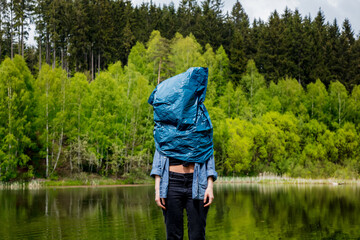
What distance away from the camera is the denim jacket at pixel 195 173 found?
3922 millimetres

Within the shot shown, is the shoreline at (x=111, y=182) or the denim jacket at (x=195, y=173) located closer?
the denim jacket at (x=195, y=173)

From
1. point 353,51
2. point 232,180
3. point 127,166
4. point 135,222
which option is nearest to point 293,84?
point 353,51

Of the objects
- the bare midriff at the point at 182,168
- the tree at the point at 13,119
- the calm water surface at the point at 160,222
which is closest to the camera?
the bare midriff at the point at 182,168

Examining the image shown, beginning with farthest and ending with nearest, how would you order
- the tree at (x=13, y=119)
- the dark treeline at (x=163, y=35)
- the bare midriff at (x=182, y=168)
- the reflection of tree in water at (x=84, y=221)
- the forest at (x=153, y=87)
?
1. the dark treeline at (x=163, y=35)
2. the forest at (x=153, y=87)
3. the tree at (x=13, y=119)
4. the reflection of tree in water at (x=84, y=221)
5. the bare midriff at (x=182, y=168)

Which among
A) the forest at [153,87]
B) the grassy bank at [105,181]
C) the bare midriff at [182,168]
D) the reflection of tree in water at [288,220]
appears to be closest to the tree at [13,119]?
the forest at [153,87]

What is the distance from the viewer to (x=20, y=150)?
3912 centimetres

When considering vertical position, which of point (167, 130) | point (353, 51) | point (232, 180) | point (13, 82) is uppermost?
point (353, 51)

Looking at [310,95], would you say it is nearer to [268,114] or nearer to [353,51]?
[268,114]

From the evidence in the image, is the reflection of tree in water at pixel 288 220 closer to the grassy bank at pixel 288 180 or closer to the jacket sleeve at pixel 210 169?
the jacket sleeve at pixel 210 169

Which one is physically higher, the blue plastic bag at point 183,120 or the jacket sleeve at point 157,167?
the blue plastic bag at point 183,120

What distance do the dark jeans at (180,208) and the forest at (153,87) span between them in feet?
118

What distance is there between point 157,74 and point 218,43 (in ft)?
65.7

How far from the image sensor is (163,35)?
8019 cm

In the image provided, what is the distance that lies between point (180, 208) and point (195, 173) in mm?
370
